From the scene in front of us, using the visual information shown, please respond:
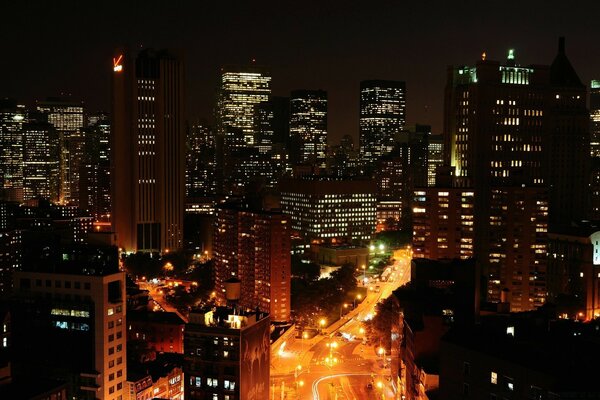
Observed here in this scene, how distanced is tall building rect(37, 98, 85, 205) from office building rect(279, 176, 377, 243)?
45436 millimetres

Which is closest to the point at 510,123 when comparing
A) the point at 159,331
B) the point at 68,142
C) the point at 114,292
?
the point at 159,331

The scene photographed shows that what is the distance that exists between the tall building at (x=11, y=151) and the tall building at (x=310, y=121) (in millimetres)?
54153

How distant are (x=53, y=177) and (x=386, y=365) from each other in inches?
4290

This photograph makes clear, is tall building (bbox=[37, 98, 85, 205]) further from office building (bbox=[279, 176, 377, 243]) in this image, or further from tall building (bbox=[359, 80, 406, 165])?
tall building (bbox=[359, 80, 406, 165])

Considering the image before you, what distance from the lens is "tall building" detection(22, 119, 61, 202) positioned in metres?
139

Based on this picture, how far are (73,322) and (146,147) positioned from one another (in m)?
55.6

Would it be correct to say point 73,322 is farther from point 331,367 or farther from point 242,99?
point 242,99

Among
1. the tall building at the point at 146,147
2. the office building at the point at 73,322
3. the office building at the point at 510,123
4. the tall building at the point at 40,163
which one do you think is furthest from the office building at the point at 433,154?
the office building at the point at 73,322

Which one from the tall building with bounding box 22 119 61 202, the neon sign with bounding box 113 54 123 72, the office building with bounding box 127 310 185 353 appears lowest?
the office building with bounding box 127 310 185 353

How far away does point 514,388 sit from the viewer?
65.2 ft

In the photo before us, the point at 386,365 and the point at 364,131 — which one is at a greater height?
the point at 364,131

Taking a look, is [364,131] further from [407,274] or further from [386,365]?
[386,365]

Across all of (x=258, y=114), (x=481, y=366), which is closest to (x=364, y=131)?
(x=258, y=114)

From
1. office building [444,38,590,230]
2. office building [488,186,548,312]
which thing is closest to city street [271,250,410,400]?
office building [488,186,548,312]
